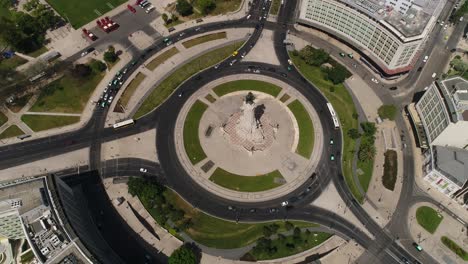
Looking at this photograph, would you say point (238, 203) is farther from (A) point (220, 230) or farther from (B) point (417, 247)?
(B) point (417, 247)

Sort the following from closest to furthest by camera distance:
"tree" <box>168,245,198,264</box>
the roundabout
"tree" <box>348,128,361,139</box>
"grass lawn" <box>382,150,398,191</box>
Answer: "tree" <box>168,245,198,264</box>
the roundabout
"grass lawn" <box>382,150,398,191</box>
"tree" <box>348,128,361,139</box>

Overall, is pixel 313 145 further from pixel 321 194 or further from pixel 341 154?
pixel 321 194

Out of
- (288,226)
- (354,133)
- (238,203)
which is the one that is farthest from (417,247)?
(238,203)

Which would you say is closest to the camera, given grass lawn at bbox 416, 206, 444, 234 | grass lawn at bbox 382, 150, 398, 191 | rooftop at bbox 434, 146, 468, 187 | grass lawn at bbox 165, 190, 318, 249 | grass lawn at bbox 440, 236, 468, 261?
grass lawn at bbox 165, 190, 318, 249

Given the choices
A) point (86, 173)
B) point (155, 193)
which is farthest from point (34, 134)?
point (155, 193)

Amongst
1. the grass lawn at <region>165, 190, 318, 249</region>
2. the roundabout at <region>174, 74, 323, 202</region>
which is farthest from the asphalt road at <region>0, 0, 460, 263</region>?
the roundabout at <region>174, 74, 323, 202</region>

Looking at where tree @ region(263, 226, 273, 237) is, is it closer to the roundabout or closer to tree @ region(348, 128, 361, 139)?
the roundabout

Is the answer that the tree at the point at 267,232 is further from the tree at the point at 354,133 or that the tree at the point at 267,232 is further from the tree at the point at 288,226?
the tree at the point at 354,133
